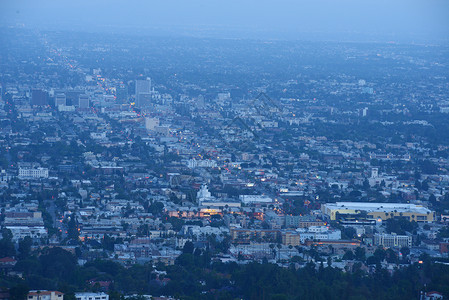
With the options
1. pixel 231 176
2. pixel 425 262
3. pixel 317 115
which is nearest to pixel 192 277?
pixel 425 262

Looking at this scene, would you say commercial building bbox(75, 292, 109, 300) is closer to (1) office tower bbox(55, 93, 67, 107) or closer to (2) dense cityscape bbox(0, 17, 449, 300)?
(2) dense cityscape bbox(0, 17, 449, 300)

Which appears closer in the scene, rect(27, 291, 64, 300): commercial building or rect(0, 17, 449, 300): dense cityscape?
rect(27, 291, 64, 300): commercial building

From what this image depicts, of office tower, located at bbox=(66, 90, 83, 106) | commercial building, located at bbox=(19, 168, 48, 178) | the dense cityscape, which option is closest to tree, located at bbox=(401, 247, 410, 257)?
the dense cityscape

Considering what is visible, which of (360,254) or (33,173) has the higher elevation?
(360,254)

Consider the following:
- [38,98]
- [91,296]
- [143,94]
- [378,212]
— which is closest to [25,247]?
[91,296]

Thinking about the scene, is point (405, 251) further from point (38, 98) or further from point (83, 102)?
point (38, 98)

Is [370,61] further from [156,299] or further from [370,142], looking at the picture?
[156,299]
